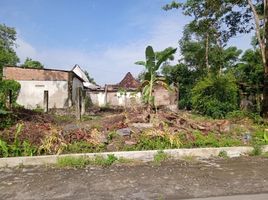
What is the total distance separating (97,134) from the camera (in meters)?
8.36

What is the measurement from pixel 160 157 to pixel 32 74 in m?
24.8

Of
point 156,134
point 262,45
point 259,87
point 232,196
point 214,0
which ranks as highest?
point 214,0

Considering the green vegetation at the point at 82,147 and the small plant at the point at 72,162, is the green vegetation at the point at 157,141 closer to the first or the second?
the green vegetation at the point at 82,147

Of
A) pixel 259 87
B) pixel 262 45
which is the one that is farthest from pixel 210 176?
pixel 259 87

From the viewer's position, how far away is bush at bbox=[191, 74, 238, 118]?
16.2 meters

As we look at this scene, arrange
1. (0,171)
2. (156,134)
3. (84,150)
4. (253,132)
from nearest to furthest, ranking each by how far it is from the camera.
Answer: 1. (0,171)
2. (84,150)
3. (156,134)
4. (253,132)

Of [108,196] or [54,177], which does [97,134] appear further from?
[108,196]

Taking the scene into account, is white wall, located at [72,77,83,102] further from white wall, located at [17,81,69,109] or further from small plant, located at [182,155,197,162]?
small plant, located at [182,155,197,162]

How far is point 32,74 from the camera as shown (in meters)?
29.7

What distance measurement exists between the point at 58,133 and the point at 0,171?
1918mm

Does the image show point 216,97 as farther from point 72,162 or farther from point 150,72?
point 72,162

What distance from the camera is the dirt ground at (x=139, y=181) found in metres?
4.96

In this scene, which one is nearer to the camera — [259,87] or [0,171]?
[0,171]

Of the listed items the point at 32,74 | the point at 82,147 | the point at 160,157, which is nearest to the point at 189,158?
the point at 160,157
